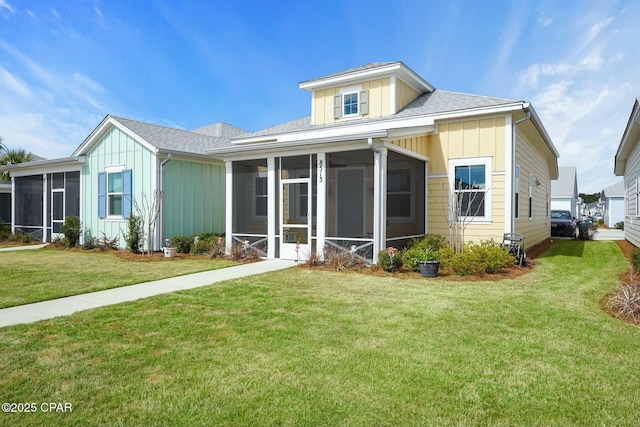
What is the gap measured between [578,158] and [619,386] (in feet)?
152

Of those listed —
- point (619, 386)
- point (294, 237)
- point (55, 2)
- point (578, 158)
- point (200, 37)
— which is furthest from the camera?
point (578, 158)

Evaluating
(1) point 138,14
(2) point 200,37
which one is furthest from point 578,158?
(1) point 138,14

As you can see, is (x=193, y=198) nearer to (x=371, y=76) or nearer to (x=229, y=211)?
(x=229, y=211)

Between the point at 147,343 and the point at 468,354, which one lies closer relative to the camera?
the point at 468,354

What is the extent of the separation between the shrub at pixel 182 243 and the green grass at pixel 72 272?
A: 1253 mm

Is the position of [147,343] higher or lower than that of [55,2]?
lower

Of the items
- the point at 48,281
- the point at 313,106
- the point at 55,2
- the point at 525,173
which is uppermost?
the point at 55,2

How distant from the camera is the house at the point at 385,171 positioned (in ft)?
33.9

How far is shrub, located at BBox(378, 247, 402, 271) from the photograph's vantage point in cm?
898

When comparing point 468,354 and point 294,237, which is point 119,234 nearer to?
point 294,237

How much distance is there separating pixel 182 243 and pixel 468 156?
9272mm

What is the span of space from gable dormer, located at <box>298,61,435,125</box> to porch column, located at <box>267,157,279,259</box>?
14.2 feet

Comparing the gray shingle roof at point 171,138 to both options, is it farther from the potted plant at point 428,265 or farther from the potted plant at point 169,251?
the potted plant at point 428,265

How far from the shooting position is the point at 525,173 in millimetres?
13031
